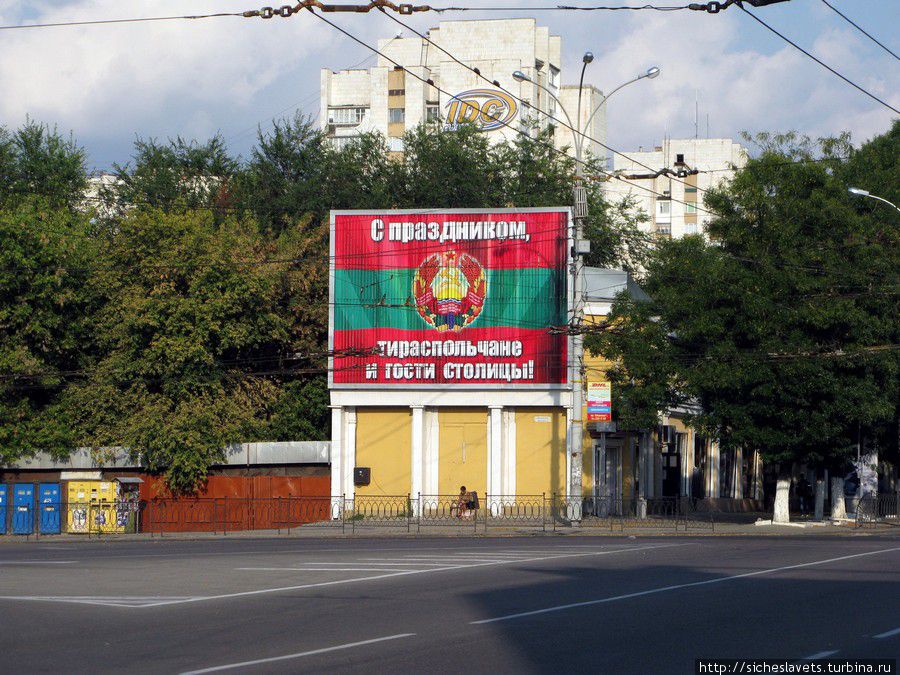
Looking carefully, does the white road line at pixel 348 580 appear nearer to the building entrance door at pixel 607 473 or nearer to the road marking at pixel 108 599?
the road marking at pixel 108 599

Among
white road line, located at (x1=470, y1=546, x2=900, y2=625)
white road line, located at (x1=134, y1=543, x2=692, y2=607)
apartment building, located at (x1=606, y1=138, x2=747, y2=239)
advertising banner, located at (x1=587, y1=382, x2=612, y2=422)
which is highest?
apartment building, located at (x1=606, y1=138, x2=747, y2=239)

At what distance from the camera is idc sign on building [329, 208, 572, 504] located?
4097 centimetres

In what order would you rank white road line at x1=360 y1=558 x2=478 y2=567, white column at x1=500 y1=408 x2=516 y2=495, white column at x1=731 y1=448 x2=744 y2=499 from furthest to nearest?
white column at x1=731 y1=448 x2=744 y2=499, white column at x1=500 y1=408 x2=516 y2=495, white road line at x1=360 y1=558 x2=478 y2=567

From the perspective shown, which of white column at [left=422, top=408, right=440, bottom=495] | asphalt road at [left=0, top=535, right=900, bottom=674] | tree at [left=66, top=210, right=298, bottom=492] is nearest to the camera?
asphalt road at [left=0, top=535, right=900, bottom=674]

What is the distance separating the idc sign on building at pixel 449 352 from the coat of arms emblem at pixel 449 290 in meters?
0.03

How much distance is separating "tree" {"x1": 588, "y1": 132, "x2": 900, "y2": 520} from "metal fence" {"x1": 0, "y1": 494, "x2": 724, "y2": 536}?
323 cm

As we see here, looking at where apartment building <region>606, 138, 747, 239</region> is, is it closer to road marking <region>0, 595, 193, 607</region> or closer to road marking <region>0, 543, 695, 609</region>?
road marking <region>0, 543, 695, 609</region>

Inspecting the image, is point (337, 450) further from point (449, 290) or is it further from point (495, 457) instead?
point (449, 290)

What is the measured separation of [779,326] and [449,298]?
10711 mm

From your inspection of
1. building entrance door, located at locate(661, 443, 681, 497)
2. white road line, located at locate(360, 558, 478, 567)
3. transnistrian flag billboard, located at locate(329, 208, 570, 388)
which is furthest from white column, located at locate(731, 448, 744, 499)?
white road line, located at locate(360, 558, 478, 567)

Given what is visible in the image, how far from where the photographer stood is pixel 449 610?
15094 mm

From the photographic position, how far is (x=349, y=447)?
137 feet

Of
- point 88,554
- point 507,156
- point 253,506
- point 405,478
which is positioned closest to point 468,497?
point 405,478

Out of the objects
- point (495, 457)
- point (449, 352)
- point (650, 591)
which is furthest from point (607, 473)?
point (650, 591)
